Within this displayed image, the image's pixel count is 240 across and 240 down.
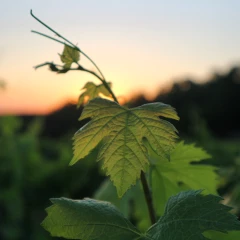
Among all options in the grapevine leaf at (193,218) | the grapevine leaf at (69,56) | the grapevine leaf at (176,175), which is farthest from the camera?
the grapevine leaf at (176,175)

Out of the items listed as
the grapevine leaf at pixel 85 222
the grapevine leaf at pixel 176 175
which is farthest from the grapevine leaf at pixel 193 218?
the grapevine leaf at pixel 176 175

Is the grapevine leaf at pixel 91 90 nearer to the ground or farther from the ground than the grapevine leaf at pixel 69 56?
nearer to the ground

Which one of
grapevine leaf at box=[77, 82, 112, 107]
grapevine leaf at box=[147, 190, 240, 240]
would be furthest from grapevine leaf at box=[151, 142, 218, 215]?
grapevine leaf at box=[147, 190, 240, 240]

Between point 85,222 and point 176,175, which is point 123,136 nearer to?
point 85,222

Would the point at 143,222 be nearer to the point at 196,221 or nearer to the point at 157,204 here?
the point at 157,204

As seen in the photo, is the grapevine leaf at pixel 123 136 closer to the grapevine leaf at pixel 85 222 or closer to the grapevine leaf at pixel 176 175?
the grapevine leaf at pixel 85 222

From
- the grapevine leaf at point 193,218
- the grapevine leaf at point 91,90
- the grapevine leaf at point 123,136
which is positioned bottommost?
the grapevine leaf at point 193,218

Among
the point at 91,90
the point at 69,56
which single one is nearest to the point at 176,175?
the point at 91,90
